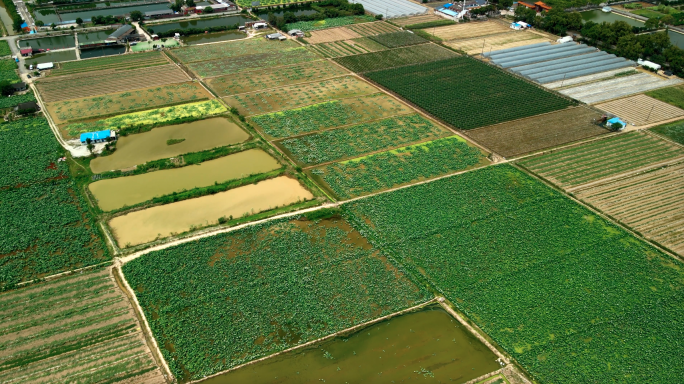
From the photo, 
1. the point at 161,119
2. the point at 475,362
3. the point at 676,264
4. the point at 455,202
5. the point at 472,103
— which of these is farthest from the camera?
the point at 472,103

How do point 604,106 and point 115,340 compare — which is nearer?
point 115,340

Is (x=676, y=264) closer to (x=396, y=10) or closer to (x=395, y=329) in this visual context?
(x=395, y=329)

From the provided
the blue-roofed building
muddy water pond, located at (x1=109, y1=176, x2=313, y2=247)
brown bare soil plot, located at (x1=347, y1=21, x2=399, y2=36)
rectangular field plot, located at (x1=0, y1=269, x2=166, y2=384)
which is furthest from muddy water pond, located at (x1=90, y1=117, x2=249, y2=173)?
brown bare soil plot, located at (x1=347, y1=21, x2=399, y2=36)

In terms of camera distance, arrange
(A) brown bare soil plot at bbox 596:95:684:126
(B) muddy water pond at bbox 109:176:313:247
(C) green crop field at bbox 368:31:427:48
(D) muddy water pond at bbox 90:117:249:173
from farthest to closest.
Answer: (C) green crop field at bbox 368:31:427:48
(A) brown bare soil plot at bbox 596:95:684:126
(D) muddy water pond at bbox 90:117:249:173
(B) muddy water pond at bbox 109:176:313:247

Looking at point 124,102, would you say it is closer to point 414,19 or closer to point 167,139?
point 167,139

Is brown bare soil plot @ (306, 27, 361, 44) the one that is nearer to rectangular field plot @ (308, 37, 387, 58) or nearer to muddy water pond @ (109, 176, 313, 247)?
rectangular field plot @ (308, 37, 387, 58)

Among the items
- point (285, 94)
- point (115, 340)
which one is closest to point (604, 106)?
point (285, 94)
